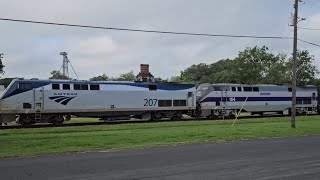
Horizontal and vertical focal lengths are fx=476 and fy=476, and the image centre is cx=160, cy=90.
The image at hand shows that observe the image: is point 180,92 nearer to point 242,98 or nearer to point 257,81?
point 242,98

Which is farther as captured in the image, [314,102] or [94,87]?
[314,102]

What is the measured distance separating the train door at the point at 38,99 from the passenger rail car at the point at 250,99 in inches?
660

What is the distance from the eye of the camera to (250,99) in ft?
167

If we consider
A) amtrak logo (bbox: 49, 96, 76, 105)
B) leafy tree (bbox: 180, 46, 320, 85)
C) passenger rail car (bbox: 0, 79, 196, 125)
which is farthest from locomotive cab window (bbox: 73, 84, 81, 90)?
leafy tree (bbox: 180, 46, 320, 85)

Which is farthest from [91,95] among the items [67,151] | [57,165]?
[57,165]

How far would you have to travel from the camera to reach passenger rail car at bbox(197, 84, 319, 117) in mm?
48000

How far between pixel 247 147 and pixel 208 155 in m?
3.29

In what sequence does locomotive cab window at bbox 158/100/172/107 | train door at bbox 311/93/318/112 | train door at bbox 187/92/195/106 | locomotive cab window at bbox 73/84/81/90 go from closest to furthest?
1. locomotive cab window at bbox 73/84/81/90
2. locomotive cab window at bbox 158/100/172/107
3. train door at bbox 187/92/195/106
4. train door at bbox 311/93/318/112

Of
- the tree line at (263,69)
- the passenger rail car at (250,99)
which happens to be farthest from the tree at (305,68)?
the passenger rail car at (250,99)

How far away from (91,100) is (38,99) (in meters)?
4.73

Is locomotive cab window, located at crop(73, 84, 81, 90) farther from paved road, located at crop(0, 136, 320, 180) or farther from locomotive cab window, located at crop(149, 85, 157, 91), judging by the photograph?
paved road, located at crop(0, 136, 320, 180)

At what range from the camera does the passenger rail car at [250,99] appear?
48000 millimetres

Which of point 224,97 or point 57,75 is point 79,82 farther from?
point 57,75

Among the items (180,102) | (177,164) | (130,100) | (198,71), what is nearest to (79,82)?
(130,100)
